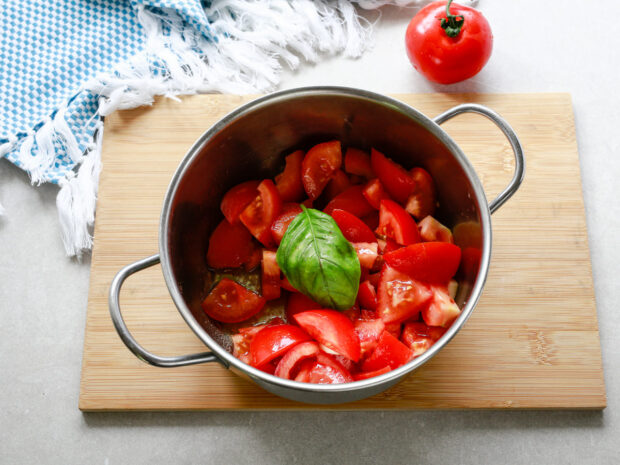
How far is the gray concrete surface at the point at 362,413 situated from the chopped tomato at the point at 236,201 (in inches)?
14.9

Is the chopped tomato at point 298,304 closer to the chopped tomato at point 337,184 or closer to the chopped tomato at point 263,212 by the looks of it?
the chopped tomato at point 263,212

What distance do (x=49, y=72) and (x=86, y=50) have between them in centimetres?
11

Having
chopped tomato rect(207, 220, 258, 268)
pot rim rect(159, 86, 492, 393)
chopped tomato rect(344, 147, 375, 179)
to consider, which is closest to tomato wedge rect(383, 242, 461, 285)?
pot rim rect(159, 86, 492, 393)

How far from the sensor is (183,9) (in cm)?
139

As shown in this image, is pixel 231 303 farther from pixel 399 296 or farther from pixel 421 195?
pixel 421 195

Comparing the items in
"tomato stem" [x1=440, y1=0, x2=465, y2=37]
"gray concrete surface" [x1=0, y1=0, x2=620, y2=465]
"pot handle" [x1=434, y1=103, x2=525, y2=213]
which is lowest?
"gray concrete surface" [x1=0, y1=0, x2=620, y2=465]

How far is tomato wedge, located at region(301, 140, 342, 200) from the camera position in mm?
1227

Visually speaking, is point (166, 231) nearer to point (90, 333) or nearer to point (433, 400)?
point (90, 333)

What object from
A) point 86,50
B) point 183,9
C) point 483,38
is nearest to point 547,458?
point 483,38

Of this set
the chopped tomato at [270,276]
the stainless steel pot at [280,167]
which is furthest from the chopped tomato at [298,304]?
the stainless steel pot at [280,167]

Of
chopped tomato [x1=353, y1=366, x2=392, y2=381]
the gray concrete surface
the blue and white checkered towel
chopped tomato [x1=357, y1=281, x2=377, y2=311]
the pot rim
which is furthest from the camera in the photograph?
the blue and white checkered towel

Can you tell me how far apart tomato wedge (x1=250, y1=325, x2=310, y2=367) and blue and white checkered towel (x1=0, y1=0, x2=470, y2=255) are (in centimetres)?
55

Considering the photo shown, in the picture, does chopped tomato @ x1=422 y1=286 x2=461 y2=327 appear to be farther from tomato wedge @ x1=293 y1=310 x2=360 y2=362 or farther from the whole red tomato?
the whole red tomato

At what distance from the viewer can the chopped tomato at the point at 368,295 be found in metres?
1.15
